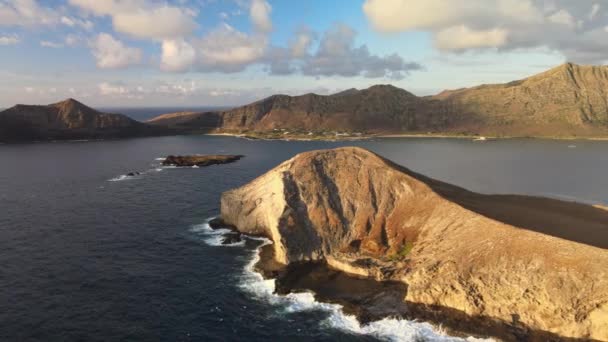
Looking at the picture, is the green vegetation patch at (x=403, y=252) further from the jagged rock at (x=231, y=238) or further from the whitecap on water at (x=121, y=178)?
the whitecap on water at (x=121, y=178)

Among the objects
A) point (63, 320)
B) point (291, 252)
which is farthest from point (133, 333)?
point (291, 252)

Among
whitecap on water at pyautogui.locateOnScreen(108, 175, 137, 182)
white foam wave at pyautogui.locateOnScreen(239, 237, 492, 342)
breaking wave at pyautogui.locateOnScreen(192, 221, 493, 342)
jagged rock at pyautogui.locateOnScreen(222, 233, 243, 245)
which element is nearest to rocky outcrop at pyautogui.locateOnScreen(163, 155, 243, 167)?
whitecap on water at pyautogui.locateOnScreen(108, 175, 137, 182)

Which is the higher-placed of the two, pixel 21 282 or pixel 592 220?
pixel 592 220

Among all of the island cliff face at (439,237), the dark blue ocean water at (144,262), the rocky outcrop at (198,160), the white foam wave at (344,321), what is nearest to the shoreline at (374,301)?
the white foam wave at (344,321)

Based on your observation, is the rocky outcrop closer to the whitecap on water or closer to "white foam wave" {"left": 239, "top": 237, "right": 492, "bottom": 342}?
the whitecap on water

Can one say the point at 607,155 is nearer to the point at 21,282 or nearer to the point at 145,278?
the point at 145,278

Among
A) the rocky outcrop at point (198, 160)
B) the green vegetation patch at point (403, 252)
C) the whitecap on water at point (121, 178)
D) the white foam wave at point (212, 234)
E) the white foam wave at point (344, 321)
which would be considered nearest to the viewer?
the white foam wave at point (344, 321)

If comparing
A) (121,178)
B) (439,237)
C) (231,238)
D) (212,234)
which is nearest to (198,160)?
(121,178)
